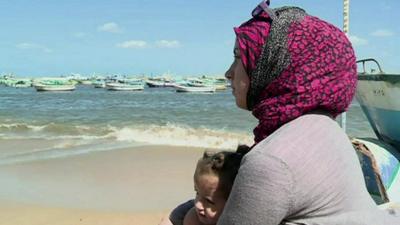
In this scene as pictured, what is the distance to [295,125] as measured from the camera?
1477mm

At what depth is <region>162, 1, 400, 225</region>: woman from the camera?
4.49 feet

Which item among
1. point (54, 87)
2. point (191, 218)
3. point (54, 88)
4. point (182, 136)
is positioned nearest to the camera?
point (191, 218)

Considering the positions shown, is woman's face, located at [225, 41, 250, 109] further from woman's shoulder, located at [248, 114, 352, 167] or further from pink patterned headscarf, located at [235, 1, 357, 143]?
woman's shoulder, located at [248, 114, 352, 167]

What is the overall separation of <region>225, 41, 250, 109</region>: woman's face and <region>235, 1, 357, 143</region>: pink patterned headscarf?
20 mm

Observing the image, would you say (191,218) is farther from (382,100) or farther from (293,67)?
(382,100)

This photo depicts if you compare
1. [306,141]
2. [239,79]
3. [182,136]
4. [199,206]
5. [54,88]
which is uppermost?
[239,79]

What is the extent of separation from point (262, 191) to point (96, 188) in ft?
22.1

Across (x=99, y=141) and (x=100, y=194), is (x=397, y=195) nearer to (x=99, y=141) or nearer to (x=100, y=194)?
(x=100, y=194)

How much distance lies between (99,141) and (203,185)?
39.8 ft

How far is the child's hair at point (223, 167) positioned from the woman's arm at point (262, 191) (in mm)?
243

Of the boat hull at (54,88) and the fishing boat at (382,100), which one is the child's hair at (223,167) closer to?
the fishing boat at (382,100)

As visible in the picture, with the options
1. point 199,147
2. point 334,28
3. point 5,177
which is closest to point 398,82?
point 334,28

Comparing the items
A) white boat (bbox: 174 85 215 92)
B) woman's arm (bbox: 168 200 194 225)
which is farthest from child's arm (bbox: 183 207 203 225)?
white boat (bbox: 174 85 215 92)

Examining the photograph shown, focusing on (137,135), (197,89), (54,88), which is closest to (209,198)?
(137,135)
